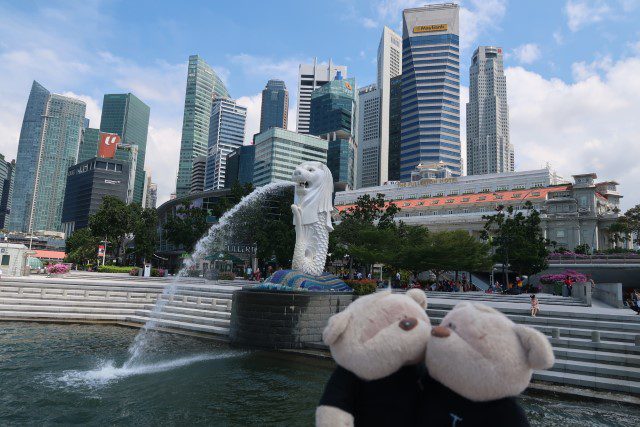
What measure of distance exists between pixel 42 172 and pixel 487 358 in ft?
733

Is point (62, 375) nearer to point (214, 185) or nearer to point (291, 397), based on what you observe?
point (291, 397)

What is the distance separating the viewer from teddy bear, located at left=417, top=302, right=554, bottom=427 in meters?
2.60

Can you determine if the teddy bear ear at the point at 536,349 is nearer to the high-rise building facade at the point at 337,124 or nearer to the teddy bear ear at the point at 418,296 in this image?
the teddy bear ear at the point at 418,296

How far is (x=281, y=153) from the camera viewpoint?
11175cm

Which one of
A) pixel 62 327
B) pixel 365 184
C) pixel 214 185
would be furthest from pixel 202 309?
pixel 214 185

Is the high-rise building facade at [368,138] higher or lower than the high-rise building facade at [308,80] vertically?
lower

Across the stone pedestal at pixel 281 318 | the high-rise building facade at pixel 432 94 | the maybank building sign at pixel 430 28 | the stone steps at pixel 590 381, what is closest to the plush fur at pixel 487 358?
the stone steps at pixel 590 381

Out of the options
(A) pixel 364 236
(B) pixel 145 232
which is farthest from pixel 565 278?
(B) pixel 145 232

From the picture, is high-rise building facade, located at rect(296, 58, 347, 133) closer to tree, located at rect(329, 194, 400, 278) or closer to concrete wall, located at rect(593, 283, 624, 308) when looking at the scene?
tree, located at rect(329, 194, 400, 278)

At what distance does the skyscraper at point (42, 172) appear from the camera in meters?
185

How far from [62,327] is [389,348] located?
1821 cm

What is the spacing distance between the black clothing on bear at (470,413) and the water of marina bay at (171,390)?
18.7 feet

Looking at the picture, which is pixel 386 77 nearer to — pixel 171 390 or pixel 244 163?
pixel 244 163

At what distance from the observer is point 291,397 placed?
9352 millimetres
